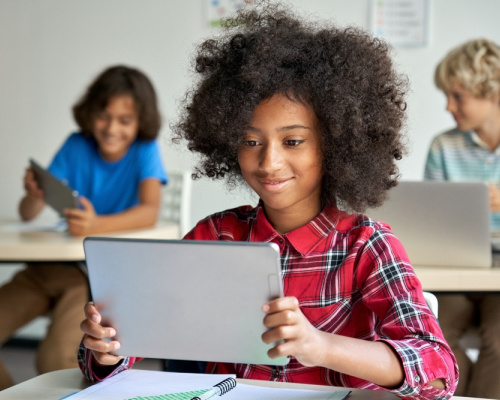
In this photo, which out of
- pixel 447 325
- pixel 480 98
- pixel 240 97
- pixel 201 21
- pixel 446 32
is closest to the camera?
pixel 240 97

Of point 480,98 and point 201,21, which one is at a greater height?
point 201,21

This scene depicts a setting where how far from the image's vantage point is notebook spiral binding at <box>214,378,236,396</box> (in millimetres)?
1012

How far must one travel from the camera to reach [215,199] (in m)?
3.78

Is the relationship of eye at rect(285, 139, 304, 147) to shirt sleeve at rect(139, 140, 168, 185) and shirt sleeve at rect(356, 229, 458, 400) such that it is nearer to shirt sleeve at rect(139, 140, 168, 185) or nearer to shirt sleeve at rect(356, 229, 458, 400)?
shirt sleeve at rect(356, 229, 458, 400)

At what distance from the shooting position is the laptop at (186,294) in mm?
878

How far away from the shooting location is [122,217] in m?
2.72

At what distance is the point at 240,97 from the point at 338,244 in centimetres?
29

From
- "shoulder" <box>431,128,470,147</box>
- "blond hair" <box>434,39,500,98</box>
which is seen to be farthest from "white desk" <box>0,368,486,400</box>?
"shoulder" <box>431,128,470,147</box>

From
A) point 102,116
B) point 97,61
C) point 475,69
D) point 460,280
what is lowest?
point 460,280

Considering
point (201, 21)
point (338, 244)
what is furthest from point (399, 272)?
point (201, 21)

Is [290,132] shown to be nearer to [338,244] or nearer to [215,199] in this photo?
[338,244]

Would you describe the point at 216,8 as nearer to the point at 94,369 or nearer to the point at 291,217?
the point at 291,217

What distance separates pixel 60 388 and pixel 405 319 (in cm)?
51

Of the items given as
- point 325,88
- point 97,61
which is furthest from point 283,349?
point 97,61
